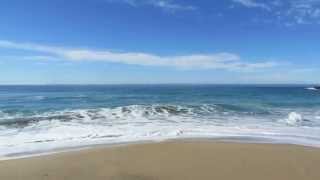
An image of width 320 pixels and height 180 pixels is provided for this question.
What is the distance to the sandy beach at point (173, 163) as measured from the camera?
6.02 meters

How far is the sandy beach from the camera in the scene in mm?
6020

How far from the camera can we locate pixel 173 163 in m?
6.92

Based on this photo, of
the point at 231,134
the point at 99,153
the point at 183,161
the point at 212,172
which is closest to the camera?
the point at 212,172

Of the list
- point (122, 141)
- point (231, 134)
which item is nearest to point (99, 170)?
point (122, 141)

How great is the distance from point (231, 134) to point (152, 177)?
224 inches

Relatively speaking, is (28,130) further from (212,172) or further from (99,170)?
(212,172)

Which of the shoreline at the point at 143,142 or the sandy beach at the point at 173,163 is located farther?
the shoreline at the point at 143,142

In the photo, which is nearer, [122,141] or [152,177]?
[152,177]

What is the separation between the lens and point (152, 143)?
9.27 meters

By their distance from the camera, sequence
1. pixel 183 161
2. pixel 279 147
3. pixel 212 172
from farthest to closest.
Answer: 1. pixel 279 147
2. pixel 183 161
3. pixel 212 172

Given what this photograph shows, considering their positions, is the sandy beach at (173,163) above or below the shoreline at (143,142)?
above

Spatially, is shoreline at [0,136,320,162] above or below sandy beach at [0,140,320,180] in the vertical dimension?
below

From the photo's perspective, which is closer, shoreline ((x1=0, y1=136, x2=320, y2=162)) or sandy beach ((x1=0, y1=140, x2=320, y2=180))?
sandy beach ((x1=0, y1=140, x2=320, y2=180))

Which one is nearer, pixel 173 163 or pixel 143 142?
pixel 173 163
